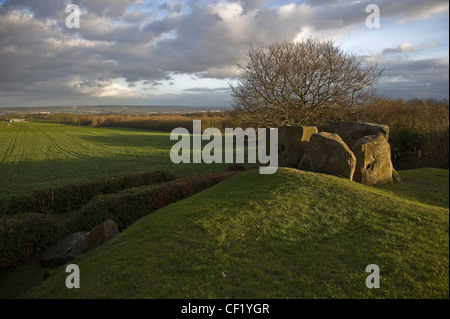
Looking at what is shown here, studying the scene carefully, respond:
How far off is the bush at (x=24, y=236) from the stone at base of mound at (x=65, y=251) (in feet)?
2.14

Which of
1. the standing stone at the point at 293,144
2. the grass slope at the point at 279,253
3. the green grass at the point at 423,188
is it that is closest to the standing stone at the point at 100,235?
the grass slope at the point at 279,253

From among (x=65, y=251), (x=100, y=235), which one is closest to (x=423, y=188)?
(x=100, y=235)

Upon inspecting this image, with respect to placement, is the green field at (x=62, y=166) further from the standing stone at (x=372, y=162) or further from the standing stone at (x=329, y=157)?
the standing stone at (x=372, y=162)

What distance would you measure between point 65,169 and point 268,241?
31087 millimetres

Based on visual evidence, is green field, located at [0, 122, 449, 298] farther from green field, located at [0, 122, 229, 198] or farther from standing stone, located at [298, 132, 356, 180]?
green field, located at [0, 122, 229, 198]

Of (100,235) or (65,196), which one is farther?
(65,196)

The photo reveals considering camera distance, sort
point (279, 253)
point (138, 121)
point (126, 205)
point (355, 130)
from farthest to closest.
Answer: point (138, 121) < point (355, 130) < point (126, 205) < point (279, 253)

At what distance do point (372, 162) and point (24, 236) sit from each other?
17.4 metres

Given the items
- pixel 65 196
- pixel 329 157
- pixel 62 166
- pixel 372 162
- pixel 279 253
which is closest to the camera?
pixel 279 253

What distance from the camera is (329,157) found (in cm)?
1460

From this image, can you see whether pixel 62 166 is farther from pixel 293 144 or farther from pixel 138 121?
pixel 138 121

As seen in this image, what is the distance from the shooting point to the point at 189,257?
6820mm
